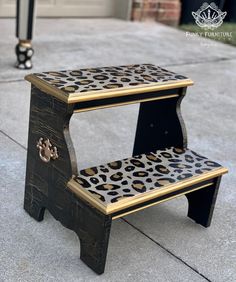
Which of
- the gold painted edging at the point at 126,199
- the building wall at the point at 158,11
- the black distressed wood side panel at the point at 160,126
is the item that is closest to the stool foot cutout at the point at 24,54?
the black distressed wood side panel at the point at 160,126

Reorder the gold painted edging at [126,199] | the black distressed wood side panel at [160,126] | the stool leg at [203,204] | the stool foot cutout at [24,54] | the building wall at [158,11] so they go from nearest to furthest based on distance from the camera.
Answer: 1. the gold painted edging at [126,199]
2. the stool leg at [203,204]
3. the black distressed wood side panel at [160,126]
4. the stool foot cutout at [24,54]
5. the building wall at [158,11]

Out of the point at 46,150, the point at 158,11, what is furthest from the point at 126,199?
the point at 158,11

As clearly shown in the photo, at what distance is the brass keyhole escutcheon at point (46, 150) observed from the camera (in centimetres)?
224

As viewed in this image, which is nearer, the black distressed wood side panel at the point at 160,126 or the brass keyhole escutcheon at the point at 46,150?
the brass keyhole escutcheon at the point at 46,150

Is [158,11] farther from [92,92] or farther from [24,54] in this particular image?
[92,92]

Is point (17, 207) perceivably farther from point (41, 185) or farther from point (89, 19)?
point (89, 19)

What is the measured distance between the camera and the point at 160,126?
2748mm

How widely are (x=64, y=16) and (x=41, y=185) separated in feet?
18.0

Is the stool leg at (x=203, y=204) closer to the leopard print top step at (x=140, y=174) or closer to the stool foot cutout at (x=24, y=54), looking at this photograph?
the leopard print top step at (x=140, y=174)

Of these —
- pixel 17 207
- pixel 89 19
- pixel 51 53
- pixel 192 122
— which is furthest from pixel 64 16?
pixel 17 207

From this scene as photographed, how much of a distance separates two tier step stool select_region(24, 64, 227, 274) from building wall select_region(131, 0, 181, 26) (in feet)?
18.0

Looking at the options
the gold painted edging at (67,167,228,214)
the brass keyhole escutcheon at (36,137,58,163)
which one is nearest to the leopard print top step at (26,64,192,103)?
the brass keyhole escutcheon at (36,137,58,163)

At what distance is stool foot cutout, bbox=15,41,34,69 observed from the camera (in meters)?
4.57

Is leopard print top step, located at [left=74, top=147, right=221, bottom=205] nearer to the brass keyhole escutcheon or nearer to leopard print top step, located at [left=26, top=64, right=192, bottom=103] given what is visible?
the brass keyhole escutcheon
